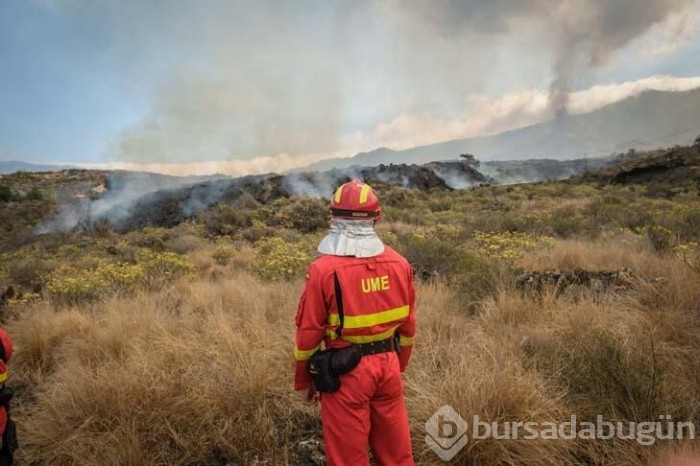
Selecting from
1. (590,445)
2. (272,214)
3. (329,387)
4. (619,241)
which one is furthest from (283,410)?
(272,214)

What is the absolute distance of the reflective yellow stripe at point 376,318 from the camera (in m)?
2.08

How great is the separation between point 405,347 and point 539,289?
11.7ft

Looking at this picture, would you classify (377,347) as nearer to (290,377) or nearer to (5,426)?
(290,377)

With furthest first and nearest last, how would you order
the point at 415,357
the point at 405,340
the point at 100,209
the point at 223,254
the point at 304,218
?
1. the point at 100,209
2. the point at 304,218
3. the point at 223,254
4. the point at 415,357
5. the point at 405,340

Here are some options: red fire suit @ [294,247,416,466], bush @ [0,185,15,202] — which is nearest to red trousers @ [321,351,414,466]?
red fire suit @ [294,247,416,466]

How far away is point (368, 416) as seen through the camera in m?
2.15

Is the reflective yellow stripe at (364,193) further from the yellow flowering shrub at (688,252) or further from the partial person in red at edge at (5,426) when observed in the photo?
the yellow flowering shrub at (688,252)

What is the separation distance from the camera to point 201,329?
4617 mm

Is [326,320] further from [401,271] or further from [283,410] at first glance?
[283,410]

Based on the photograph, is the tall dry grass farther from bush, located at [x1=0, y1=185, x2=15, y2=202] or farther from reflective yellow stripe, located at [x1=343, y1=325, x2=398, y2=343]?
bush, located at [x1=0, y1=185, x2=15, y2=202]
